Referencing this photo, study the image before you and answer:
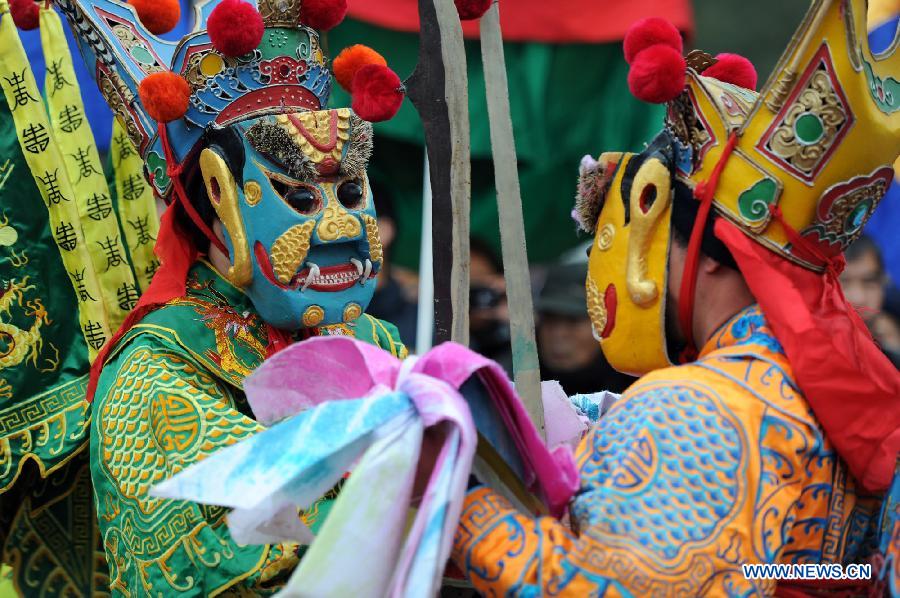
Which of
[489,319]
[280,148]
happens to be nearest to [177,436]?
[280,148]

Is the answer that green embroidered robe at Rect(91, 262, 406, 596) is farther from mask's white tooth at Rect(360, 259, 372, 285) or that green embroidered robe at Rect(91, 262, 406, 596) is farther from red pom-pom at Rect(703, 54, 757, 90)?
red pom-pom at Rect(703, 54, 757, 90)

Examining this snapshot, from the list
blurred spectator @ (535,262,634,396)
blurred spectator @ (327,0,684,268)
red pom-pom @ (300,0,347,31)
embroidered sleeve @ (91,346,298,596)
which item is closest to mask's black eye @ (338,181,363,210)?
red pom-pom @ (300,0,347,31)

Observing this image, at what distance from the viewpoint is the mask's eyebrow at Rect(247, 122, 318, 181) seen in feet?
10.7

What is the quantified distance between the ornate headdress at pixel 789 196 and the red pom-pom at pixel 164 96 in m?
1.35

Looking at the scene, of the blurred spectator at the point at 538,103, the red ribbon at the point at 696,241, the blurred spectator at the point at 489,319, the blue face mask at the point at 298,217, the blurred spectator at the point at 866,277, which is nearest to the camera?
the red ribbon at the point at 696,241

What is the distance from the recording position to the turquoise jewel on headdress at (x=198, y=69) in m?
3.43

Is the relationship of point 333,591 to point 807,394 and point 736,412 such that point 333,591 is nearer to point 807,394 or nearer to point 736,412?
point 736,412

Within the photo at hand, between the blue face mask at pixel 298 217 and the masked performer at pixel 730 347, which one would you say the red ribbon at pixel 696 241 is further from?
the blue face mask at pixel 298 217

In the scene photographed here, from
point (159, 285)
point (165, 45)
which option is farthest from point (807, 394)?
point (165, 45)

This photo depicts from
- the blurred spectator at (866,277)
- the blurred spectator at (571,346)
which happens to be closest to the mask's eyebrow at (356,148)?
the blurred spectator at (571,346)

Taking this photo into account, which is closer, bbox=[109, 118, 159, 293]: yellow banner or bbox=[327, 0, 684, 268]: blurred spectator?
bbox=[109, 118, 159, 293]: yellow banner

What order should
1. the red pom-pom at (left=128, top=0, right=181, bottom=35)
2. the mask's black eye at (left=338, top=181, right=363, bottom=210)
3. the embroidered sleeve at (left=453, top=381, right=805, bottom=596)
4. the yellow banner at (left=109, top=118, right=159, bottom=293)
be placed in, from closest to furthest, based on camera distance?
the embroidered sleeve at (left=453, top=381, right=805, bottom=596)
the mask's black eye at (left=338, top=181, right=363, bottom=210)
the red pom-pom at (left=128, top=0, right=181, bottom=35)
the yellow banner at (left=109, top=118, right=159, bottom=293)

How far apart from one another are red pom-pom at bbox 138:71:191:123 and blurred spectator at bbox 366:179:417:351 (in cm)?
260

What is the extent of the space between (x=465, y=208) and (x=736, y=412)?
2.82ft
